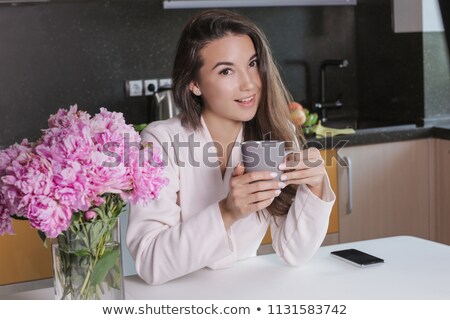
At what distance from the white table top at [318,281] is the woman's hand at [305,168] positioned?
0.17 meters

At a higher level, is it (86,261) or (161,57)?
(161,57)

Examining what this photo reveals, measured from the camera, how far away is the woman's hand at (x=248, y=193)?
1.29 metres

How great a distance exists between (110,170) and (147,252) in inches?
16.8

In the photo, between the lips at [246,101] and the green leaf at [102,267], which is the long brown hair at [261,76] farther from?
the green leaf at [102,267]

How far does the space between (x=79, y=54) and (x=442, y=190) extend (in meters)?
1.64

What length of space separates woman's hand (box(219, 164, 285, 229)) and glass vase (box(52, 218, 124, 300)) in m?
0.31

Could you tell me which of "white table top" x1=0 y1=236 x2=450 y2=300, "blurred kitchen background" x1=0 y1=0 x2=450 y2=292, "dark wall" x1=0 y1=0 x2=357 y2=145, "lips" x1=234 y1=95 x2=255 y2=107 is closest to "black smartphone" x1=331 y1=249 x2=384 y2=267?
"white table top" x1=0 y1=236 x2=450 y2=300

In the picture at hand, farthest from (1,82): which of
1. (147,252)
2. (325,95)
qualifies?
(147,252)

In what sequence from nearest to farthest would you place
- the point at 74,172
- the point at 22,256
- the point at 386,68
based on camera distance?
the point at 74,172 → the point at 22,256 → the point at 386,68

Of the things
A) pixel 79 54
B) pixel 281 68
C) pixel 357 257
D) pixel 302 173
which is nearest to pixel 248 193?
pixel 302 173

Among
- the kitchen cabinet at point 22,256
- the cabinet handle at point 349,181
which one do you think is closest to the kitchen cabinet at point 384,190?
the cabinet handle at point 349,181

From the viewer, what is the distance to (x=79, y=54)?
3.06 m

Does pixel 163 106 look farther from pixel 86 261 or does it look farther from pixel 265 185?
pixel 86 261
